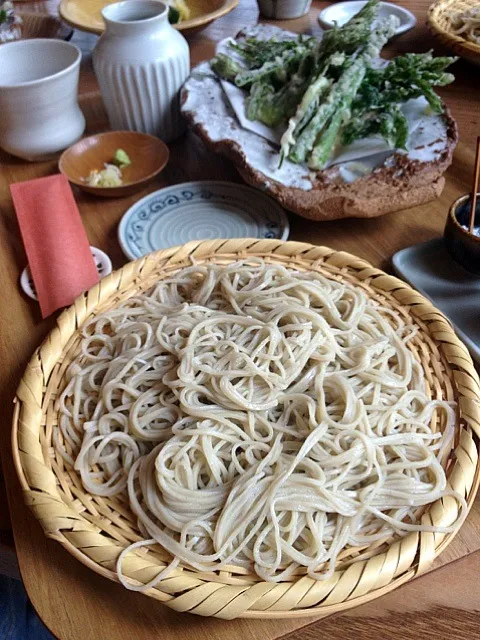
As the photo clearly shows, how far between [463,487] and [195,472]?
0.37 metres

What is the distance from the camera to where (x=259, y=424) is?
838 mm

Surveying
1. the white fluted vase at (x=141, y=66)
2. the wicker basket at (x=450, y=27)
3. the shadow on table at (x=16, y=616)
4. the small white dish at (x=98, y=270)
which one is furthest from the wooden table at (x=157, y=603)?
the shadow on table at (x=16, y=616)

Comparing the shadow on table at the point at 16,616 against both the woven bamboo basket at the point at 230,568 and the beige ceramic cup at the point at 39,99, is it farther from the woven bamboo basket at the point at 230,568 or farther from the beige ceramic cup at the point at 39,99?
the beige ceramic cup at the point at 39,99

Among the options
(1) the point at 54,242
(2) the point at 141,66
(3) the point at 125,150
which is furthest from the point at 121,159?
(1) the point at 54,242

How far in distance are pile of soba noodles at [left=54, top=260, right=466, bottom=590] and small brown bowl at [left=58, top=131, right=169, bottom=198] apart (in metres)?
0.60

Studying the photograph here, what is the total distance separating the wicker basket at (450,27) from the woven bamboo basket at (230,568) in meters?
1.04

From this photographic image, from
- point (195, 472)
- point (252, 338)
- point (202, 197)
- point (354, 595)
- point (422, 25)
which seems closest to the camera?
point (354, 595)

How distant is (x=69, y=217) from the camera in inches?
50.9

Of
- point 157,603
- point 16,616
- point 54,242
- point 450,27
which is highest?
point 450,27

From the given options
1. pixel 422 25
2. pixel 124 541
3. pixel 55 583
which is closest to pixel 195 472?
pixel 124 541

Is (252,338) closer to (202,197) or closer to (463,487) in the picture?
(463,487)

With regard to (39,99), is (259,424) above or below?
below

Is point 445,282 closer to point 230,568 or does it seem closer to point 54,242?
point 230,568

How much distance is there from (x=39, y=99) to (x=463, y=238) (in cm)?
110
